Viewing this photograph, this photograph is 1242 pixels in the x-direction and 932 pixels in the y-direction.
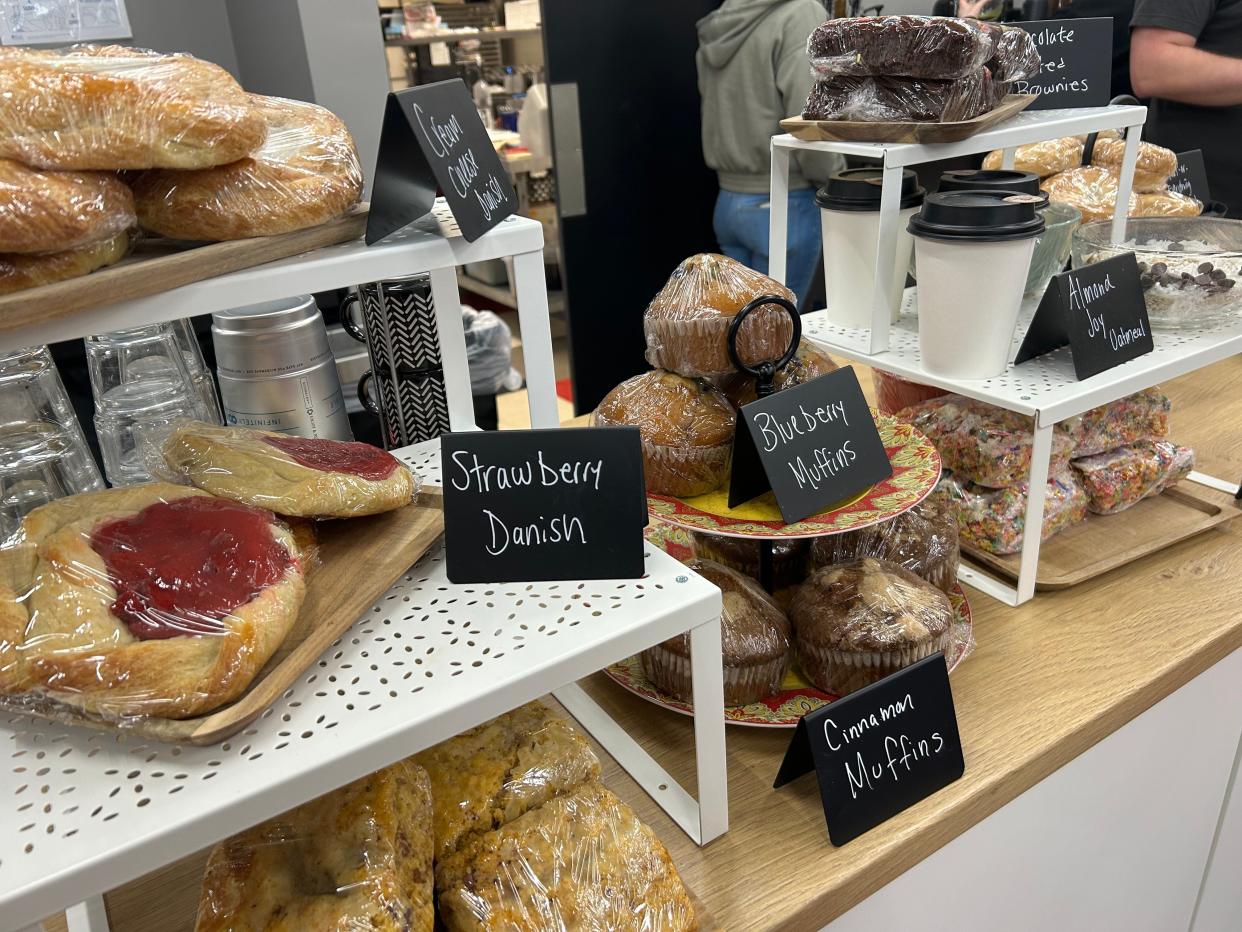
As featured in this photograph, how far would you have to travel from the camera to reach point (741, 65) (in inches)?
124

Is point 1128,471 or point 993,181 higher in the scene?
point 993,181

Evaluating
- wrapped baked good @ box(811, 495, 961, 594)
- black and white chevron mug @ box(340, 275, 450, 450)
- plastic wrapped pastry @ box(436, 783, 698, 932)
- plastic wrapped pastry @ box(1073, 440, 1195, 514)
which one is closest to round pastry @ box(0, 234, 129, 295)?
black and white chevron mug @ box(340, 275, 450, 450)

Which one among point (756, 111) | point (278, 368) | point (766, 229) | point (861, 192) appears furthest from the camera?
point (766, 229)

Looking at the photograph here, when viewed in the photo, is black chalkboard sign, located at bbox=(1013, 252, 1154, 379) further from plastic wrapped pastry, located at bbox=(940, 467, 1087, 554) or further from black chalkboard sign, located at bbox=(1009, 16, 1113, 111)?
black chalkboard sign, located at bbox=(1009, 16, 1113, 111)

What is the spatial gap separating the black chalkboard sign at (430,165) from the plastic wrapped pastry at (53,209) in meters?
0.18

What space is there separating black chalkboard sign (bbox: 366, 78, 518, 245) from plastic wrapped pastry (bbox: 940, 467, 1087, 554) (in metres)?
0.74

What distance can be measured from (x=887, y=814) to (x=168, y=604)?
2.12ft

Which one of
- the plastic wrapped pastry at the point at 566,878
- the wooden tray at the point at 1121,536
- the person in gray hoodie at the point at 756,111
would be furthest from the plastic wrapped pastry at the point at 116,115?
the person in gray hoodie at the point at 756,111

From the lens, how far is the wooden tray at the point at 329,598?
564mm

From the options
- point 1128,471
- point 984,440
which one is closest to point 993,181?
point 984,440

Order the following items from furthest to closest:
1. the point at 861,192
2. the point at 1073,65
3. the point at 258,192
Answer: the point at 1073,65 → the point at 861,192 → the point at 258,192

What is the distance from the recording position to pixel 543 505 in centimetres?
73

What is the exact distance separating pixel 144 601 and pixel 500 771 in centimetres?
32

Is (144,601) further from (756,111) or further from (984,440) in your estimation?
(756,111)
